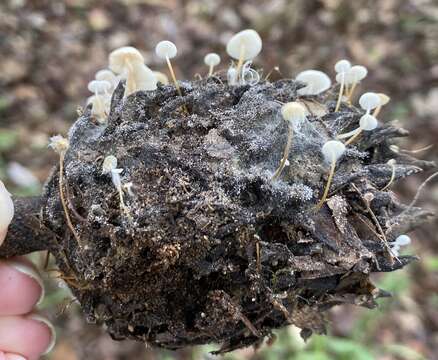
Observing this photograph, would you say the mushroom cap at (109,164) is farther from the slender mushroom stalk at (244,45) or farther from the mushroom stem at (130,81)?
the slender mushroom stalk at (244,45)

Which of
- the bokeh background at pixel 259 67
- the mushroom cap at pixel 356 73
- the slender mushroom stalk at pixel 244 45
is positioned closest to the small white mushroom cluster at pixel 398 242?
the mushroom cap at pixel 356 73

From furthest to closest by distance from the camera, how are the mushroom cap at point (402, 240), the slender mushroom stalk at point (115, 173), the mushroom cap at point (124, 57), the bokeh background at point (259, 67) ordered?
the bokeh background at point (259, 67), the mushroom cap at point (124, 57), the mushroom cap at point (402, 240), the slender mushroom stalk at point (115, 173)

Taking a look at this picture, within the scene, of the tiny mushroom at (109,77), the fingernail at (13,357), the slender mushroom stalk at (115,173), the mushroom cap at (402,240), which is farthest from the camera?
the fingernail at (13,357)

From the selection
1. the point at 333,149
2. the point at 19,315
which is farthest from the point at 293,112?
the point at 19,315

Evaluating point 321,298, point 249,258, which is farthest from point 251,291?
point 321,298

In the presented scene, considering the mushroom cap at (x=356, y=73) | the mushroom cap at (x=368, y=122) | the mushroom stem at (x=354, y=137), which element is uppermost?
the mushroom cap at (x=356, y=73)
